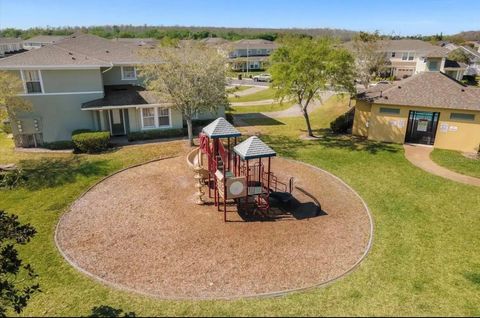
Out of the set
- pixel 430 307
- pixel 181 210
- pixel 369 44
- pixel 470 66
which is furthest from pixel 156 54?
pixel 470 66

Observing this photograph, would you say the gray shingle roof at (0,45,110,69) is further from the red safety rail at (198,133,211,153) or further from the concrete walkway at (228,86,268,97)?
the concrete walkway at (228,86,268,97)

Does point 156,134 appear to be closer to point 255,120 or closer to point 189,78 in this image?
point 189,78

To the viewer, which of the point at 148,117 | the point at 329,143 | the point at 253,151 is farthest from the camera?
the point at 148,117

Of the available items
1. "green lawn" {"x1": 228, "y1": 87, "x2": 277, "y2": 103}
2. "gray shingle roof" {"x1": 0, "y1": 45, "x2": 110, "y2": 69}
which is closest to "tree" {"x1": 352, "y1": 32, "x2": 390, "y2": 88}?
"green lawn" {"x1": 228, "y1": 87, "x2": 277, "y2": 103}

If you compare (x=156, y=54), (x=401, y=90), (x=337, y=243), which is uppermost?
(x=156, y=54)

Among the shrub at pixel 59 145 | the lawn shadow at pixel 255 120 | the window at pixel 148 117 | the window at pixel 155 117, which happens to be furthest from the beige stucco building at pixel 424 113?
the shrub at pixel 59 145

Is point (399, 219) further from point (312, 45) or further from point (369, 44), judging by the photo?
point (369, 44)

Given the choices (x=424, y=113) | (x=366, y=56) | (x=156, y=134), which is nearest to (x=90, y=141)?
(x=156, y=134)
